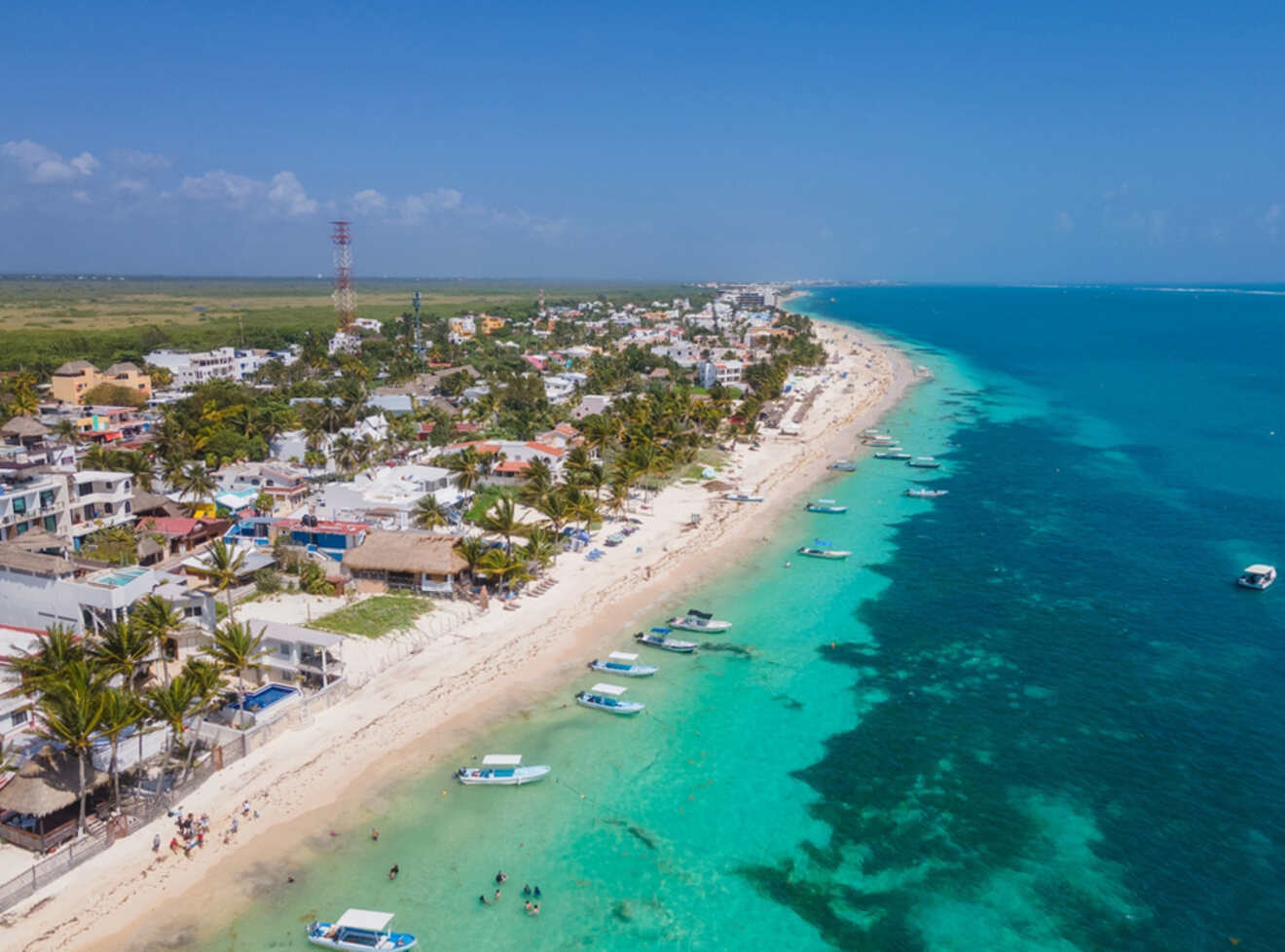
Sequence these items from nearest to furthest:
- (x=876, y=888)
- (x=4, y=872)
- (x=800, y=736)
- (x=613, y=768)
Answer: (x=4, y=872), (x=876, y=888), (x=613, y=768), (x=800, y=736)

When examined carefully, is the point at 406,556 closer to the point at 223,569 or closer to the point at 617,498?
the point at 223,569

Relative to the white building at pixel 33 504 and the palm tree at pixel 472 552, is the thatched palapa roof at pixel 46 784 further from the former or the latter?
the white building at pixel 33 504

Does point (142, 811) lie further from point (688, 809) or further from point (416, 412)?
point (416, 412)

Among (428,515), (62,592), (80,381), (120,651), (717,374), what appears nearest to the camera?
(120,651)

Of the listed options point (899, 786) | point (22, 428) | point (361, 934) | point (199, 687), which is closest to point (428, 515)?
point (199, 687)

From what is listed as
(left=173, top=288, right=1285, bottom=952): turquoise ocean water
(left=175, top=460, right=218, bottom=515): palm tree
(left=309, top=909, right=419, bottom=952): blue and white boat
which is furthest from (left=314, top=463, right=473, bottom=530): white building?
(left=309, top=909, right=419, bottom=952): blue and white boat

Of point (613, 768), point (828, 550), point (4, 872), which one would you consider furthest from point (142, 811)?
point (828, 550)
